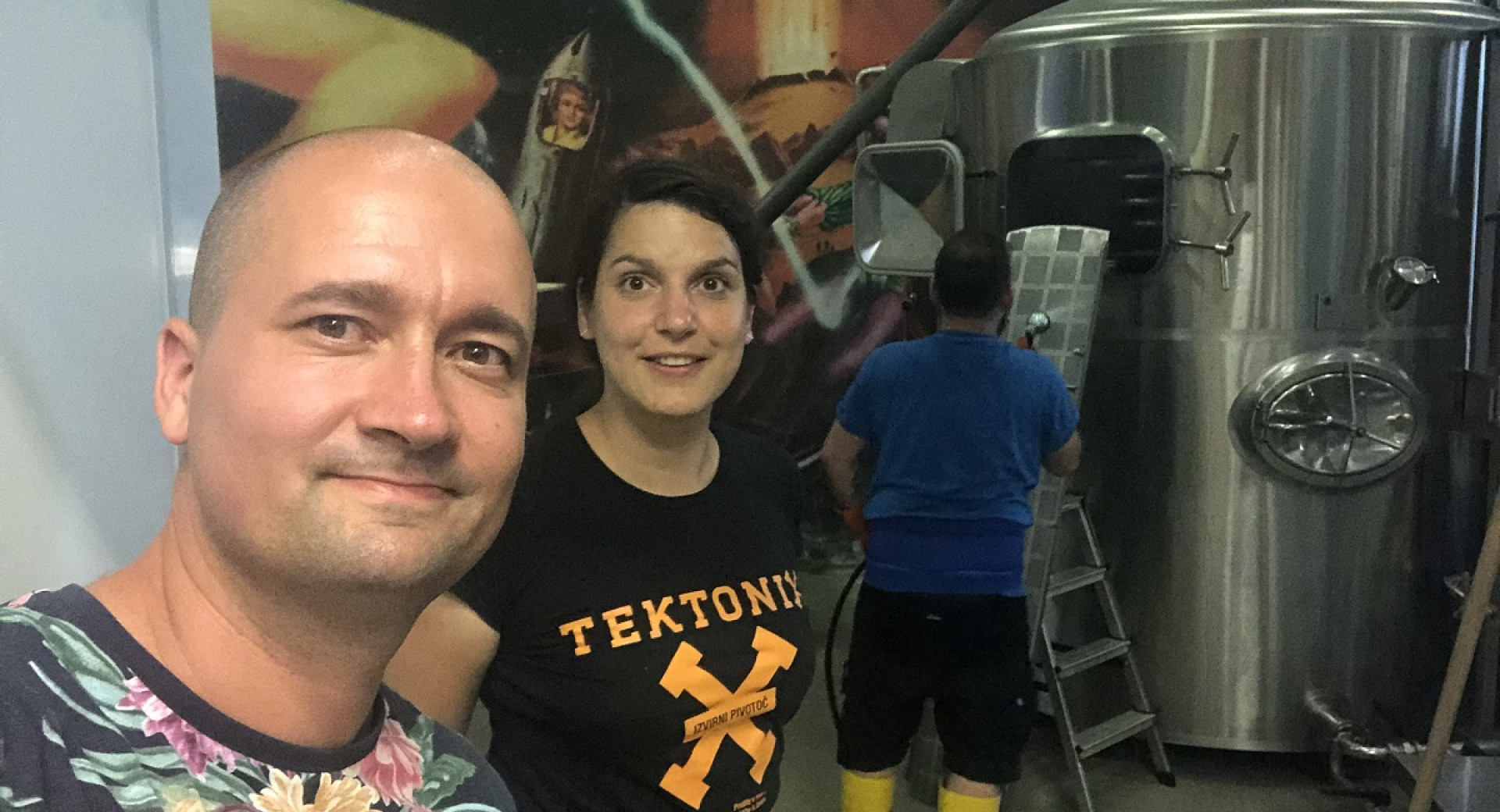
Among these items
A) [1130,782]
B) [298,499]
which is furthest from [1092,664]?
[298,499]

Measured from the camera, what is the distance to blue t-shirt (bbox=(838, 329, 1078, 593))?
93.2 inches

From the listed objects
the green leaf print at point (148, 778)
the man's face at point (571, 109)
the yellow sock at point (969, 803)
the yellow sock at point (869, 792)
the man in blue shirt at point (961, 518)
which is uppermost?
the man's face at point (571, 109)

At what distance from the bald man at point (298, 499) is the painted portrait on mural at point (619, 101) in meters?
2.43

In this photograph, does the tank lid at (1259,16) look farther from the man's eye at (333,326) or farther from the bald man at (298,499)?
the man's eye at (333,326)

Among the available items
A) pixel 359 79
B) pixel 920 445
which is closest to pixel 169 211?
pixel 920 445

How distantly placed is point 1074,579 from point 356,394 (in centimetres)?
268

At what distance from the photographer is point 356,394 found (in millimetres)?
672

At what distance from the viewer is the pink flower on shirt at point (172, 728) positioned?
628 mm

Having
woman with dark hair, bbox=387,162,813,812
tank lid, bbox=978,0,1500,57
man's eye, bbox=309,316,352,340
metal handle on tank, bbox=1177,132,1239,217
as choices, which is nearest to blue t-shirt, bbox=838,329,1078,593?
metal handle on tank, bbox=1177,132,1239,217

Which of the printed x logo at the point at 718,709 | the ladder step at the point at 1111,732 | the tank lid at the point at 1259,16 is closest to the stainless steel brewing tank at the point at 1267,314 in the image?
the tank lid at the point at 1259,16

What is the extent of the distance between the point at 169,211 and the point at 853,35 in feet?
13.7

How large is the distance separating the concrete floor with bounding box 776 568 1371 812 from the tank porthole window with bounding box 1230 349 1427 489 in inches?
35.3

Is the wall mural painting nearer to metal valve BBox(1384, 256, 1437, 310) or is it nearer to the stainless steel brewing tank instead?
the stainless steel brewing tank

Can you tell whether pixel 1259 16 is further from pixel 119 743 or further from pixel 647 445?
pixel 119 743
